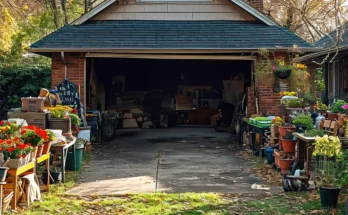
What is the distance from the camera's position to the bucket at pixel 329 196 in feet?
24.0

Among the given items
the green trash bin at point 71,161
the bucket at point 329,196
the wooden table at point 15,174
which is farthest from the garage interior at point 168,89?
the wooden table at point 15,174

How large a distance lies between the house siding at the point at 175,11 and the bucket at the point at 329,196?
32.2 feet

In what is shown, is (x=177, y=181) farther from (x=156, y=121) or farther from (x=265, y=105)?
(x=156, y=121)

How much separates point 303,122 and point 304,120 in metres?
0.05

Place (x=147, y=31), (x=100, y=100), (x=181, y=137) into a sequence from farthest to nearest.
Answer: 1. (x=100, y=100)
2. (x=181, y=137)
3. (x=147, y=31)

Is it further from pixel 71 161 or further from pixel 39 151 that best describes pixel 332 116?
pixel 39 151

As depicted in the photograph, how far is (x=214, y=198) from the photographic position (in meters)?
8.06

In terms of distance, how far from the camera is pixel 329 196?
7.35 m

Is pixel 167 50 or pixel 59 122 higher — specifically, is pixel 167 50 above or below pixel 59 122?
above

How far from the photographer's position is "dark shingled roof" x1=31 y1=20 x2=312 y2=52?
48.1 ft

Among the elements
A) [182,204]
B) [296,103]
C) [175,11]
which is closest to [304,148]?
[296,103]

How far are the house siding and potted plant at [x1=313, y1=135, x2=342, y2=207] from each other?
933 cm

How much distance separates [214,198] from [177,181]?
1654mm

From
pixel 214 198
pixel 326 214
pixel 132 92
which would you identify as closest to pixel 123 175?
pixel 214 198
